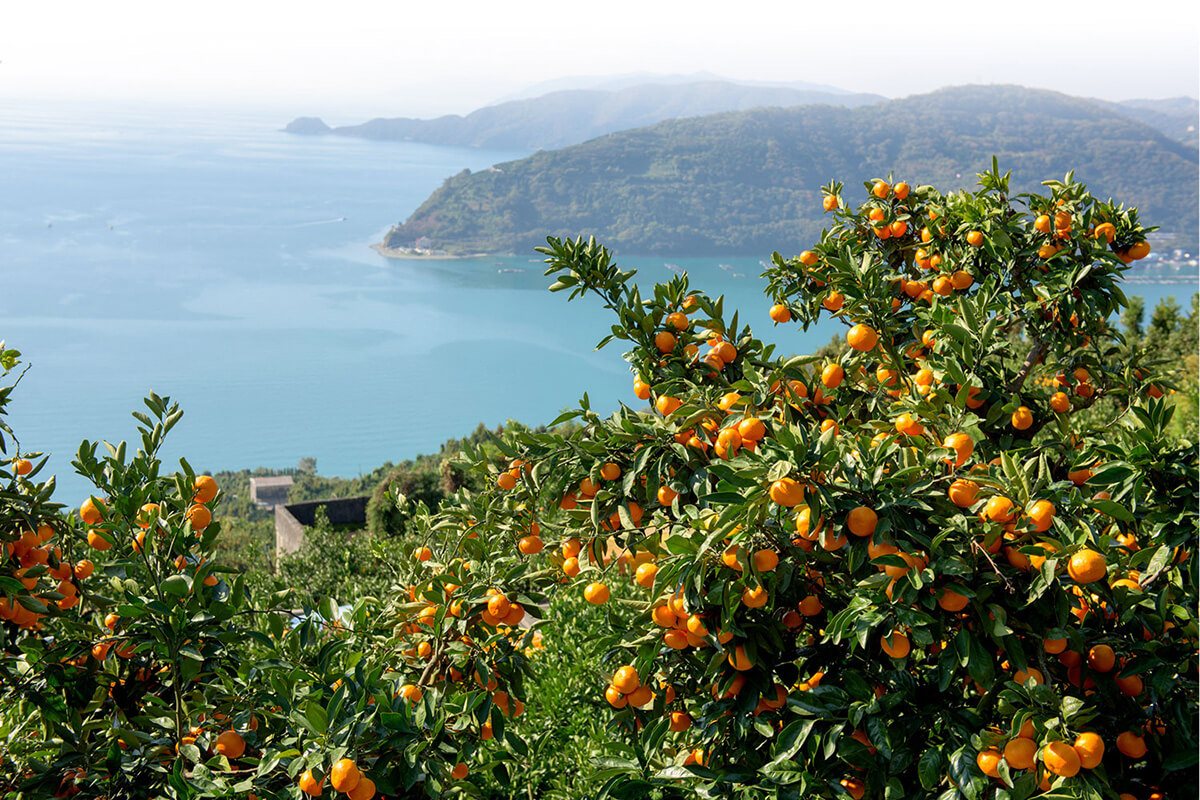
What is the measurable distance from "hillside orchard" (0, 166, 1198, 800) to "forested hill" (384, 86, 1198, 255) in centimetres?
5510

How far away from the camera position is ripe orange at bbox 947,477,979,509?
1.23 meters

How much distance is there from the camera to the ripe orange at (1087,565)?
105 cm

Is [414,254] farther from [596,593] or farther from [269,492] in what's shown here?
[596,593]

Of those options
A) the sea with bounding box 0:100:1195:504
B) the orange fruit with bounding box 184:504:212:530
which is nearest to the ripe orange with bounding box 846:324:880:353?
the orange fruit with bounding box 184:504:212:530

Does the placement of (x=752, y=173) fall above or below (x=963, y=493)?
above

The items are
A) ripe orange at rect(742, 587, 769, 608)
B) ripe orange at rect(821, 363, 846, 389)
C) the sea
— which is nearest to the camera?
ripe orange at rect(742, 587, 769, 608)

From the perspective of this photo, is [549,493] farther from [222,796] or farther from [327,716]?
[222,796]

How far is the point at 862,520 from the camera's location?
3.78 ft

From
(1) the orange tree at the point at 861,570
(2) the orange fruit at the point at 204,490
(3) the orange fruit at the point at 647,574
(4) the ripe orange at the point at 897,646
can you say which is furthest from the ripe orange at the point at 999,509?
(2) the orange fruit at the point at 204,490

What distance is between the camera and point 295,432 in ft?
175

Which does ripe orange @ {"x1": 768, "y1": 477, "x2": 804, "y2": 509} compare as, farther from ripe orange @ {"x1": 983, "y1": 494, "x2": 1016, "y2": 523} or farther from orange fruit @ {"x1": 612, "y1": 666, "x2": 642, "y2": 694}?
orange fruit @ {"x1": 612, "y1": 666, "x2": 642, "y2": 694}

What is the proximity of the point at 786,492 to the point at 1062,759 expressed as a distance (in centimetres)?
48

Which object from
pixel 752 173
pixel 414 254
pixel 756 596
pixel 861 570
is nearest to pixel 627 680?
pixel 756 596

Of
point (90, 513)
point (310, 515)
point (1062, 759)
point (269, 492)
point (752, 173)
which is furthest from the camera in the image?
point (752, 173)
